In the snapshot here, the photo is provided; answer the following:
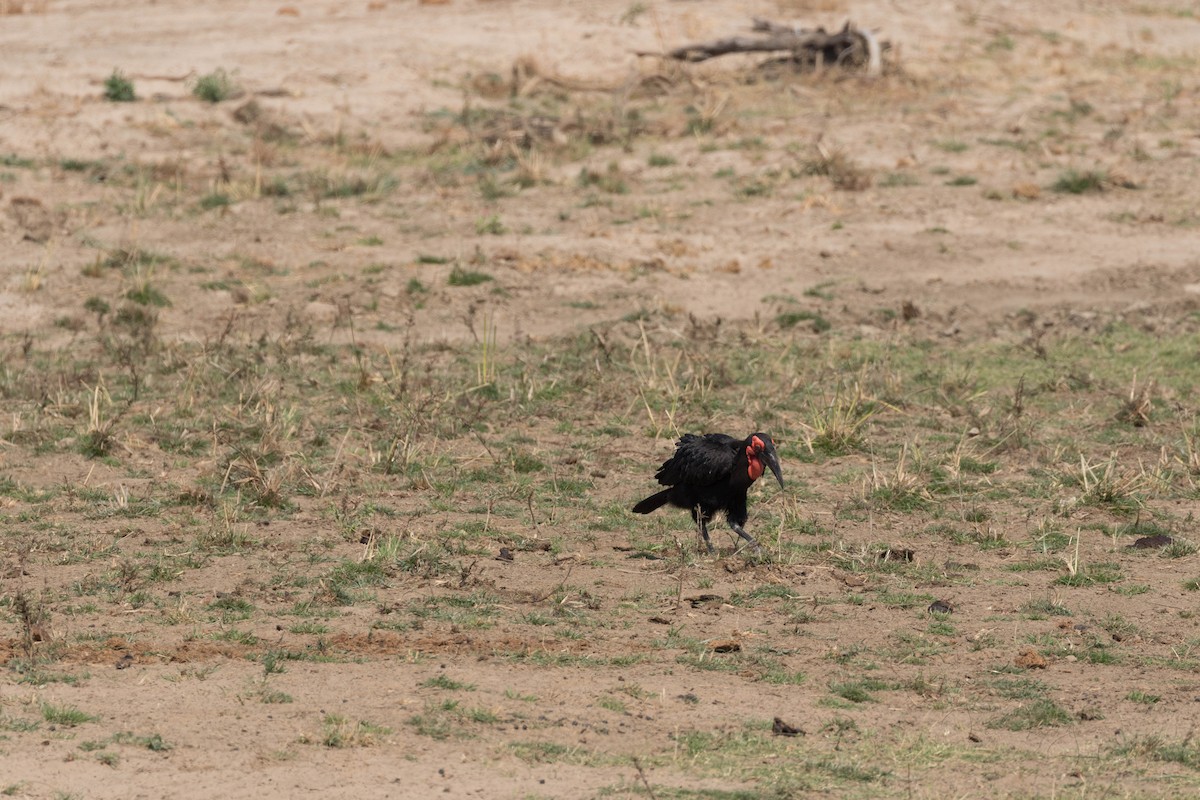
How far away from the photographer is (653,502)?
29.0 feet

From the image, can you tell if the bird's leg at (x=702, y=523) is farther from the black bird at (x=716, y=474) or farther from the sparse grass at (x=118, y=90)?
the sparse grass at (x=118, y=90)

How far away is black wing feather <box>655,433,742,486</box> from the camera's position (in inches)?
330

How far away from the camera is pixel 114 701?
632 cm

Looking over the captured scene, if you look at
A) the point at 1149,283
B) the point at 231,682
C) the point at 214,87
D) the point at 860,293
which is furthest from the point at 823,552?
the point at 214,87

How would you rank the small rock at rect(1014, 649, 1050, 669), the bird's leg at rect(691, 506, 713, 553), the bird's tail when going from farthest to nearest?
1. the bird's tail
2. the bird's leg at rect(691, 506, 713, 553)
3. the small rock at rect(1014, 649, 1050, 669)

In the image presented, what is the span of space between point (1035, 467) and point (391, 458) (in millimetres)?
3909

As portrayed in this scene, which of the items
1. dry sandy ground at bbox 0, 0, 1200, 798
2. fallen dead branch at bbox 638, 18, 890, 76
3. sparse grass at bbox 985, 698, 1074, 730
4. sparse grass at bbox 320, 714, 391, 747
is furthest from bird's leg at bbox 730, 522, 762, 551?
fallen dead branch at bbox 638, 18, 890, 76

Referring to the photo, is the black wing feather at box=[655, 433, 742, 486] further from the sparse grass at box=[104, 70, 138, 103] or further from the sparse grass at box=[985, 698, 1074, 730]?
the sparse grass at box=[104, 70, 138, 103]

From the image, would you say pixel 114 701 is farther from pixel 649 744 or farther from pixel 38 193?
pixel 38 193

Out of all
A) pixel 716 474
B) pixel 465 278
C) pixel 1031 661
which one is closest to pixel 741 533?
pixel 716 474

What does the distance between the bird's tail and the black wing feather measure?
0.06m

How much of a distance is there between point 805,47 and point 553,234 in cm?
657

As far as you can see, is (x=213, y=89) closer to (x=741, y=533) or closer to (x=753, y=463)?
(x=741, y=533)

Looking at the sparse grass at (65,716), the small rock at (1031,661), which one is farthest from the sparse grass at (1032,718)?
the sparse grass at (65,716)
